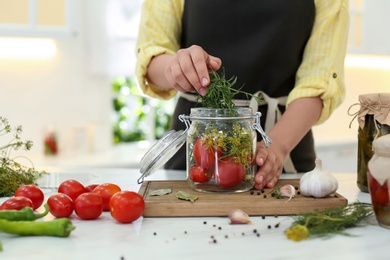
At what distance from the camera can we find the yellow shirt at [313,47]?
1746 mm

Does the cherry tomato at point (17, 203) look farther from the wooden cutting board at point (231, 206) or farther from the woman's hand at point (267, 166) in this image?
the woman's hand at point (267, 166)

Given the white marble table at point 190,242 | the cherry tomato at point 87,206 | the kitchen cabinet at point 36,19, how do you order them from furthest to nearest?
the kitchen cabinet at point 36,19 < the cherry tomato at point 87,206 < the white marble table at point 190,242

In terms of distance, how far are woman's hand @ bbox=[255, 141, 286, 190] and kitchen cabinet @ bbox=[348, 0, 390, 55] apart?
292cm

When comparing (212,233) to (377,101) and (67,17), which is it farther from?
(67,17)

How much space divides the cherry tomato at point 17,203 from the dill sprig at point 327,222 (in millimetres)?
490

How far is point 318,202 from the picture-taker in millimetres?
1220

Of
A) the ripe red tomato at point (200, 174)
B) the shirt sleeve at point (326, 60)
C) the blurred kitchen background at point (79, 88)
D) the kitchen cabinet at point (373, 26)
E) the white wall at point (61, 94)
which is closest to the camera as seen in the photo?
the ripe red tomato at point (200, 174)

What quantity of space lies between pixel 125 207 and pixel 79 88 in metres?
2.43

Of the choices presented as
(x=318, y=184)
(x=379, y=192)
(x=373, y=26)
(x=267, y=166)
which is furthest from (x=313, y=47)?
(x=373, y=26)

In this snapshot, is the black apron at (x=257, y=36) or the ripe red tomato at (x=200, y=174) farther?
the black apron at (x=257, y=36)

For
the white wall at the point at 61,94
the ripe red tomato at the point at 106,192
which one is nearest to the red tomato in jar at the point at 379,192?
the ripe red tomato at the point at 106,192

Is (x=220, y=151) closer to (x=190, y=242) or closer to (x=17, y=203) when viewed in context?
(x=190, y=242)

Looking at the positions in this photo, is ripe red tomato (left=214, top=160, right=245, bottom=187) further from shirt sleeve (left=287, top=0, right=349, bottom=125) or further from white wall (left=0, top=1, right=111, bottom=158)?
white wall (left=0, top=1, right=111, bottom=158)

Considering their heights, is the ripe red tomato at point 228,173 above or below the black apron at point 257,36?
below
